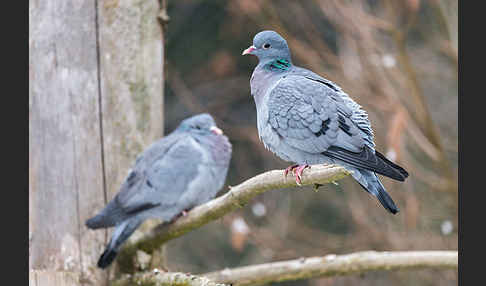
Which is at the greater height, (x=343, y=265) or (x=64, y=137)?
(x=64, y=137)

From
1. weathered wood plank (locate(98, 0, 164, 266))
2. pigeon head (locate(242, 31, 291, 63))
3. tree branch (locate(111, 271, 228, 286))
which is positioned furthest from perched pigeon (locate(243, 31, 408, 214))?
weathered wood plank (locate(98, 0, 164, 266))

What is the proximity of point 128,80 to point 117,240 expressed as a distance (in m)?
1.19

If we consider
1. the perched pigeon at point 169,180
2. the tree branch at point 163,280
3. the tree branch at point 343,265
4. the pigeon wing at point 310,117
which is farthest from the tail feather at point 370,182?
the perched pigeon at point 169,180

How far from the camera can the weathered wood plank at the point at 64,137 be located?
4.62m

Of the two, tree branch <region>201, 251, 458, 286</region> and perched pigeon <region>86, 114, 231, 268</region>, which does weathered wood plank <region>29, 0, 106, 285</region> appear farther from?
tree branch <region>201, 251, 458, 286</region>

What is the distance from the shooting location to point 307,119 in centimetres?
314

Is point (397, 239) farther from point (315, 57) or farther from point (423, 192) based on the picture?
point (315, 57)

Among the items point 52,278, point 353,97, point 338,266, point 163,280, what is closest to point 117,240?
point 52,278

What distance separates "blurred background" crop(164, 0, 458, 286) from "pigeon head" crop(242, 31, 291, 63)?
59.1 inches

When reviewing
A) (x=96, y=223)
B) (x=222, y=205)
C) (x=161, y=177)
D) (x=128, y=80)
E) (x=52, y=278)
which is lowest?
(x=52, y=278)

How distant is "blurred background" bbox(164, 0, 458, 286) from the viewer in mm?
5578

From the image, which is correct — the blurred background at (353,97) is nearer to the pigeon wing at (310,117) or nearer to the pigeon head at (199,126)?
the pigeon head at (199,126)

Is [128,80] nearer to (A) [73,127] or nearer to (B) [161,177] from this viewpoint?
(A) [73,127]

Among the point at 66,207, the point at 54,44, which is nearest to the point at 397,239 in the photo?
the point at 66,207
